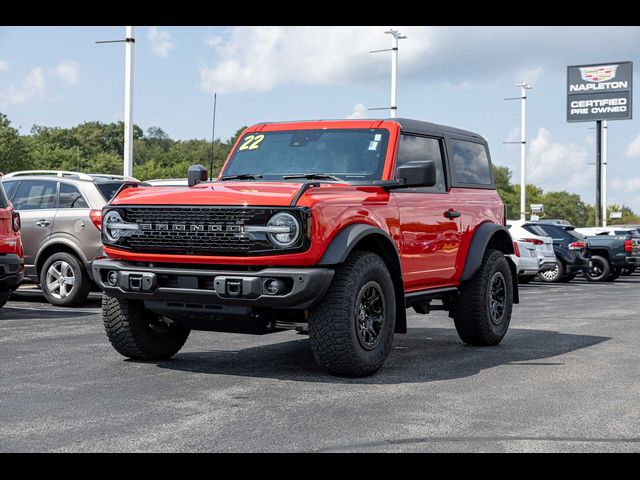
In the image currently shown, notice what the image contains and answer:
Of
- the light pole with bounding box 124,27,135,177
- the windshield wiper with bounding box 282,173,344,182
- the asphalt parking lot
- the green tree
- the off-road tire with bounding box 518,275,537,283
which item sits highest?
the green tree

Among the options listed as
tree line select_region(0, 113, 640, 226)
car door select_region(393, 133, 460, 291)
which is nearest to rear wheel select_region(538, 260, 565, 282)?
car door select_region(393, 133, 460, 291)

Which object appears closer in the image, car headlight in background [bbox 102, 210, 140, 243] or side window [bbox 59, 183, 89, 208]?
car headlight in background [bbox 102, 210, 140, 243]

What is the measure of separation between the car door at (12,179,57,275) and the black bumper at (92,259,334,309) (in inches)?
242

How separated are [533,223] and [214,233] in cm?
1851

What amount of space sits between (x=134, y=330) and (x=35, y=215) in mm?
6001

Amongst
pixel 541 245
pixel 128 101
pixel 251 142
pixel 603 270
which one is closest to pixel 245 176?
pixel 251 142

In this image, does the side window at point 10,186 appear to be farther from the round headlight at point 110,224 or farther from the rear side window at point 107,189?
the round headlight at point 110,224

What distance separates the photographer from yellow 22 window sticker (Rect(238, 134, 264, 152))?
855 centimetres

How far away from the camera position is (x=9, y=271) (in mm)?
10219

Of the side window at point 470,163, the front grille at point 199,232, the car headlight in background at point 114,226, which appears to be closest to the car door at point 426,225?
the side window at point 470,163

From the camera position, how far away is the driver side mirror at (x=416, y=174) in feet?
24.4

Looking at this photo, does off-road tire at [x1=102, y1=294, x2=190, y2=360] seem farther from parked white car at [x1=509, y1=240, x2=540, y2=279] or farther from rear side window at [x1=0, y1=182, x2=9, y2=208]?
parked white car at [x1=509, y1=240, x2=540, y2=279]

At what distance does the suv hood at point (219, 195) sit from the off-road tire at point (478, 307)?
107 inches
